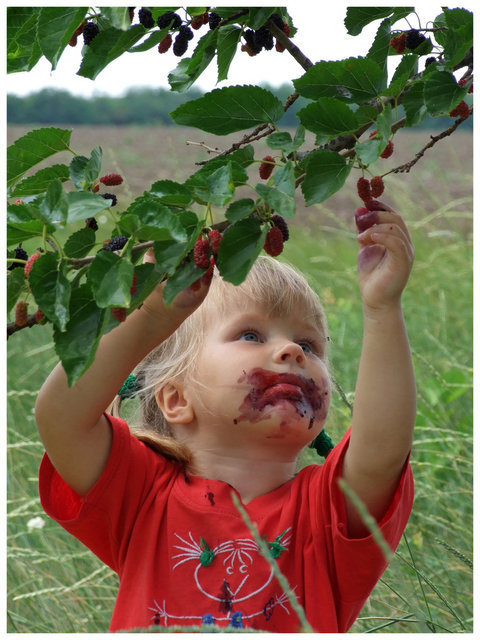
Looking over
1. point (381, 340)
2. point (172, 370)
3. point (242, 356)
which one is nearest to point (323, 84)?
point (381, 340)

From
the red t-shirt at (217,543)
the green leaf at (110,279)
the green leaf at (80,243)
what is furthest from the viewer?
the red t-shirt at (217,543)

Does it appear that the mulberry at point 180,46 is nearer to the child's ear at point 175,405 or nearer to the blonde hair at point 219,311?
the blonde hair at point 219,311

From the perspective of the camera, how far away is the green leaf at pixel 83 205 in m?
0.74

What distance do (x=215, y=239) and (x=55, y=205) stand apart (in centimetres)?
16

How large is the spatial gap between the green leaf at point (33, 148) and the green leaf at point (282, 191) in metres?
0.26

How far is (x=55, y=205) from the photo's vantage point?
76 cm

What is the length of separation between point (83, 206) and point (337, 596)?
78 cm

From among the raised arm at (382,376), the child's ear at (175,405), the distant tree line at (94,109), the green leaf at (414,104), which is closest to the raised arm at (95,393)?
the child's ear at (175,405)

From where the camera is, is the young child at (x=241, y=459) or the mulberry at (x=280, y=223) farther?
the young child at (x=241, y=459)

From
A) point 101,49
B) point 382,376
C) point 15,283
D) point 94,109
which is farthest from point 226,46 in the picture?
point 94,109

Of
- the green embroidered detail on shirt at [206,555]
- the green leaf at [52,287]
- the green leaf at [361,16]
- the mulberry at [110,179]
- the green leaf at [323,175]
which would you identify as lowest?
the green embroidered detail on shirt at [206,555]

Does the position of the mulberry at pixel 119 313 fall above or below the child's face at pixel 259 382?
above

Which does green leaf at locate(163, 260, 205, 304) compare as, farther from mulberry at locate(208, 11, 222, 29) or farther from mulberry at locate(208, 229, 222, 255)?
mulberry at locate(208, 11, 222, 29)

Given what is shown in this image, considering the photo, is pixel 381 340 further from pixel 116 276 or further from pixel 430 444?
pixel 430 444
